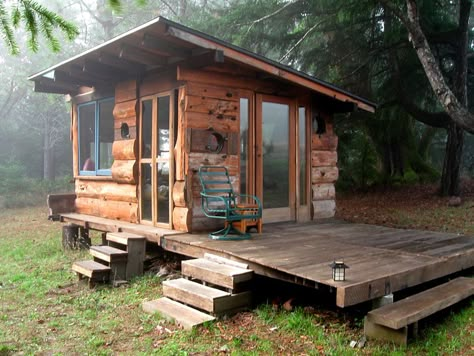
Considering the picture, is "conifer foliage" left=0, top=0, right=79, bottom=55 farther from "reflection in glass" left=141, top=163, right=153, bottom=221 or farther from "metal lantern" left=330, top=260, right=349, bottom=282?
"reflection in glass" left=141, top=163, right=153, bottom=221

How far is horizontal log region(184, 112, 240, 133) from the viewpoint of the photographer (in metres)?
5.89

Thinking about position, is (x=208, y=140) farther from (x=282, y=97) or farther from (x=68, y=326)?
(x=68, y=326)

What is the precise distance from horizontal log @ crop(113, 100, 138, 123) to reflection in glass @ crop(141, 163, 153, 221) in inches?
→ 32.6

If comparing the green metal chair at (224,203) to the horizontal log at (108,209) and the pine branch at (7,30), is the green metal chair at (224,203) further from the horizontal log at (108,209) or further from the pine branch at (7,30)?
the pine branch at (7,30)

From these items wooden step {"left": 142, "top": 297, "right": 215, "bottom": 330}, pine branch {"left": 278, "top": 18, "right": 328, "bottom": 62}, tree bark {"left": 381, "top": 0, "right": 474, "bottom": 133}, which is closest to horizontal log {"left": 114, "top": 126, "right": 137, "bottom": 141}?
wooden step {"left": 142, "top": 297, "right": 215, "bottom": 330}

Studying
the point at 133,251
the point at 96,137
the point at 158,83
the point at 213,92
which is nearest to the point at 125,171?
the point at 96,137

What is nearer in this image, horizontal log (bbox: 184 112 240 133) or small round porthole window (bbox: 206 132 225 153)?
horizontal log (bbox: 184 112 240 133)

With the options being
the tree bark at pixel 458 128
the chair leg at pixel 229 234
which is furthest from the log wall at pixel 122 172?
the tree bark at pixel 458 128

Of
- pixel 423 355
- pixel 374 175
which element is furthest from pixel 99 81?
pixel 374 175

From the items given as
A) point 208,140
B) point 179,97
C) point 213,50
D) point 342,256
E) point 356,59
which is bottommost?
point 342,256

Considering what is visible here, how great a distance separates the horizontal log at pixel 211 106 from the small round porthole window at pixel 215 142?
32 cm

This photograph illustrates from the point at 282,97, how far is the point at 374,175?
25.7 ft

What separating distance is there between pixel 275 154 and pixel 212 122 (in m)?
1.38

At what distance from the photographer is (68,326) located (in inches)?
162
